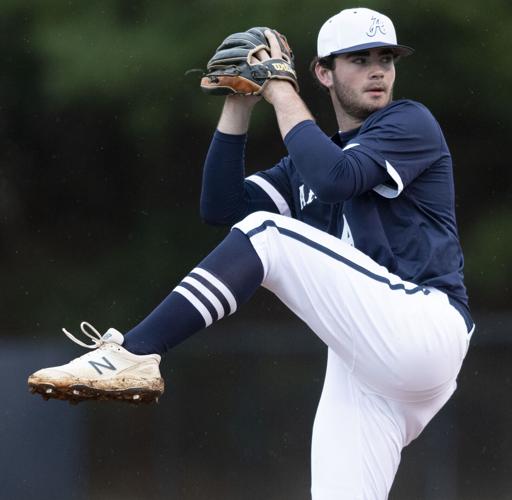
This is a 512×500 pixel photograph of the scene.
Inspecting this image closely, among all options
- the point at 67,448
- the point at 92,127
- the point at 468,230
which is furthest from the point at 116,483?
the point at 468,230

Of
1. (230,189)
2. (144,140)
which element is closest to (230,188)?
(230,189)

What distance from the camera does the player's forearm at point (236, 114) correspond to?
288cm

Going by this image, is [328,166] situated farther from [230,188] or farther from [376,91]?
[230,188]

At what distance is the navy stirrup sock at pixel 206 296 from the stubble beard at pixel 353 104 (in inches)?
20.9

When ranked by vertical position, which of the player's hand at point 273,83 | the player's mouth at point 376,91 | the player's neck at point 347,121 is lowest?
the player's neck at point 347,121

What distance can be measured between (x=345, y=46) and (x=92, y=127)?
5.53 feet

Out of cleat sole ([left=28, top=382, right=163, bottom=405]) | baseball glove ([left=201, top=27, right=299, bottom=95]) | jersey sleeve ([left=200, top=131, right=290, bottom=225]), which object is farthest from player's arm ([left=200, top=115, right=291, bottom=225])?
cleat sole ([left=28, top=382, right=163, bottom=405])

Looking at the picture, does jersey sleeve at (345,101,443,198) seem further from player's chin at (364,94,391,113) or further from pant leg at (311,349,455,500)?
pant leg at (311,349,455,500)

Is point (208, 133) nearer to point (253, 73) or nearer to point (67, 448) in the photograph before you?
point (67, 448)

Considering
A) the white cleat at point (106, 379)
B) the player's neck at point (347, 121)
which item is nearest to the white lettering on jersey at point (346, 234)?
the player's neck at point (347, 121)

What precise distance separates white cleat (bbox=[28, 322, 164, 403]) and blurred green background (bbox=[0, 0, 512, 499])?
72.7 inches

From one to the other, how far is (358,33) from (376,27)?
0.05 metres

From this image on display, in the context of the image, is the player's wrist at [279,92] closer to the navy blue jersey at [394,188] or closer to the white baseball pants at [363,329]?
the navy blue jersey at [394,188]

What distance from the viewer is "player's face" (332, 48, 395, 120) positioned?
8.98ft
